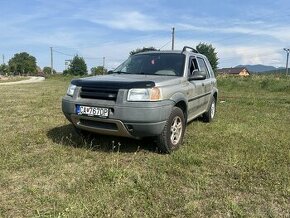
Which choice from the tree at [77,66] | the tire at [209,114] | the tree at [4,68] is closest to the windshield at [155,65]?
the tire at [209,114]

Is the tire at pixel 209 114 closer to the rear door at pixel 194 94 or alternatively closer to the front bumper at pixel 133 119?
the rear door at pixel 194 94

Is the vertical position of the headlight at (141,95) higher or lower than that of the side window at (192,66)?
lower

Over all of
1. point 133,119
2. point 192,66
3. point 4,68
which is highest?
point 4,68

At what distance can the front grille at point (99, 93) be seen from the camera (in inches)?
191

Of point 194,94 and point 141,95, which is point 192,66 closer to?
point 194,94

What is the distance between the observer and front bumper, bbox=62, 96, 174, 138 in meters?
4.71

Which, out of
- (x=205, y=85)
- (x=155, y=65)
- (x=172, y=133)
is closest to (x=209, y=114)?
(x=205, y=85)

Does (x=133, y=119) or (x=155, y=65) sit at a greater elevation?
(x=155, y=65)

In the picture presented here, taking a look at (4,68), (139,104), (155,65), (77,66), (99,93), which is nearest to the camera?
(139,104)

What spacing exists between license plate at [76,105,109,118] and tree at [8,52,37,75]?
127546 mm

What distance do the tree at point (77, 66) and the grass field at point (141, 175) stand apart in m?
79.0

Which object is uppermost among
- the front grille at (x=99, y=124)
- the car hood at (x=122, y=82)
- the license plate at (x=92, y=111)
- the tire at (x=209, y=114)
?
the car hood at (x=122, y=82)

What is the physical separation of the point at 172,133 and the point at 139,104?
0.94 metres

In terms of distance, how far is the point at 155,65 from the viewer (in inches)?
244
